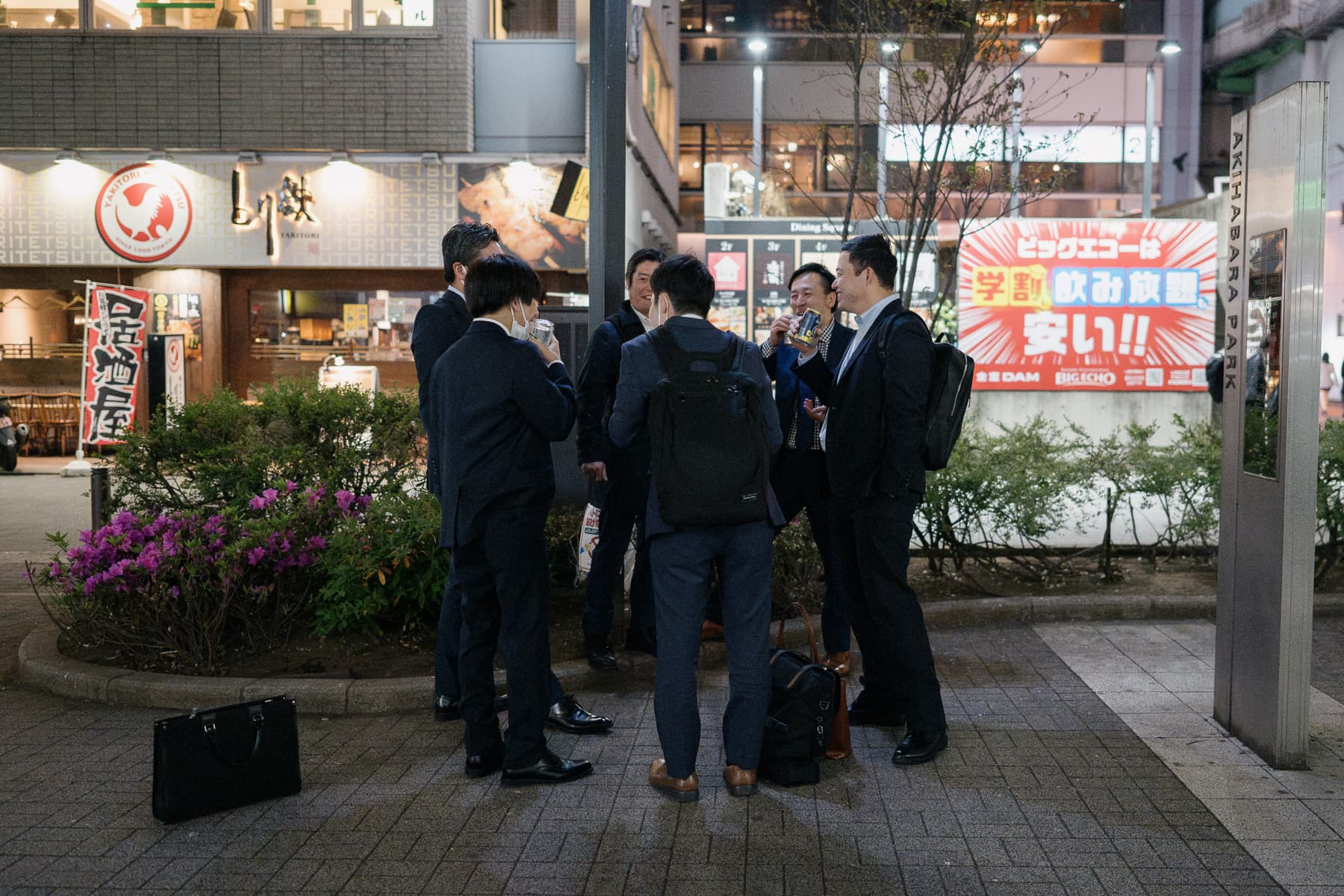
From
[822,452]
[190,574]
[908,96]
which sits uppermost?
[908,96]

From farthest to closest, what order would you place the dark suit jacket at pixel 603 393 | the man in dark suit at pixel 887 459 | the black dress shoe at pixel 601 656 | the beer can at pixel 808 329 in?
the black dress shoe at pixel 601 656 → the dark suit jacket at pixel 603 393 → the beer can at pixel 808 329 → the man in dark suit at pixel 887 459

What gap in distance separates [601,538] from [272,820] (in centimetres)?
217

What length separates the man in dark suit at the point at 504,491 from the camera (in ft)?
13.9

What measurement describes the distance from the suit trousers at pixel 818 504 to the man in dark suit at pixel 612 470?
685 mm

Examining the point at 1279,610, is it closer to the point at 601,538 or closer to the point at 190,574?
the point at 601,538

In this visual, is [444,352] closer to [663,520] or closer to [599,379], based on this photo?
[599,379]

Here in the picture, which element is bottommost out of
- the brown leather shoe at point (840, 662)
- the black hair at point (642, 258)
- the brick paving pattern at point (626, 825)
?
the brick paving pattern at point (626, 825)

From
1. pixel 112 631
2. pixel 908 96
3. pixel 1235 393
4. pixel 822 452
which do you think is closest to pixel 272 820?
pixel 112 631

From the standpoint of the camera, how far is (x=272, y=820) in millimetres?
4133

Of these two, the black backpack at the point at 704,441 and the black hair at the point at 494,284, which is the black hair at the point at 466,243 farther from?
the black backpack at the point at 704,441

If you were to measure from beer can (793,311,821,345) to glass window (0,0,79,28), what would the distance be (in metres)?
14.6

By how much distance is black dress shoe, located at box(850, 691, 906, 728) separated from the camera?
5.15 meters

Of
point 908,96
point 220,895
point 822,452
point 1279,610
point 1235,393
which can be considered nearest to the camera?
point 220,895

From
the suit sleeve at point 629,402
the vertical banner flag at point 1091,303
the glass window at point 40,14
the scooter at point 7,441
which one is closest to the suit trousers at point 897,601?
the suit sleeve at point 629,402
